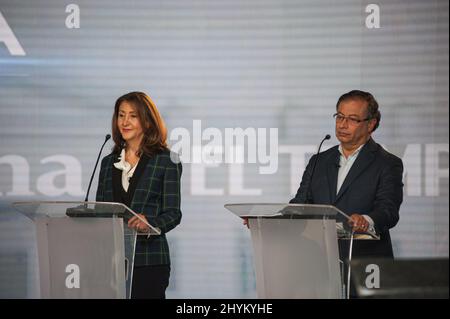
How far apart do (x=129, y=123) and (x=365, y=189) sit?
1.27m

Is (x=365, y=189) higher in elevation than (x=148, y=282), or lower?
higher

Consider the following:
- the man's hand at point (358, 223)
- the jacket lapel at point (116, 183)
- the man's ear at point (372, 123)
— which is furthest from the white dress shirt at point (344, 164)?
the jacket lapel at point (116, 183)

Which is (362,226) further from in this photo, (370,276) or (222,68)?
(222,68)

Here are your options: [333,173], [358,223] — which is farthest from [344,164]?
[358,223]

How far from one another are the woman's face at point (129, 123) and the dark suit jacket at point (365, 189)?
91cm

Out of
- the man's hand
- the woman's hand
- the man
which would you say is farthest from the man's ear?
the woman's hand

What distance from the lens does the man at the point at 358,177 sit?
439cm

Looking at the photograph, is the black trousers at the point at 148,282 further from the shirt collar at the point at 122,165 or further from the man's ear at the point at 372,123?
the man's ear at the point at 372,123

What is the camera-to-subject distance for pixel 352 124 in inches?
180

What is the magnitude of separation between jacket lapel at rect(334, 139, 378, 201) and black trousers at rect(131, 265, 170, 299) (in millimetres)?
1005

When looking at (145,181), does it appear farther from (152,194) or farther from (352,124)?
(352,124)

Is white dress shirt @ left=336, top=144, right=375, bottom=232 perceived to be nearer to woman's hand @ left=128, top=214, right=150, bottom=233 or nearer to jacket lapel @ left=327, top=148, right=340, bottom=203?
jacket lapel @ left=327, top=148, right=340, bottom=203

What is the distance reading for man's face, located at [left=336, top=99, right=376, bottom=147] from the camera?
4.57 m

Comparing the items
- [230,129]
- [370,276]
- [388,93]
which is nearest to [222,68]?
[230,129]
